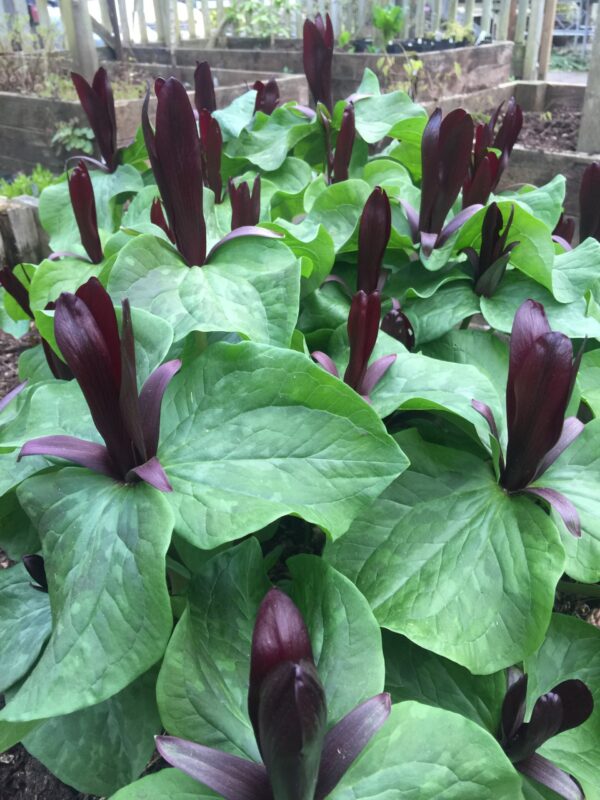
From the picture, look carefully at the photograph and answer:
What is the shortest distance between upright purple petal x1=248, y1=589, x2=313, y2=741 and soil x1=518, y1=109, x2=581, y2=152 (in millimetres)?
2733

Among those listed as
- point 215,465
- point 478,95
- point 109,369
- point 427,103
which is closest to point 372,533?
point 215,465

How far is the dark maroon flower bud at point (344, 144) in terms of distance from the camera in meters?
1.13

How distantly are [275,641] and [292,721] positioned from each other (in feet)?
0.16

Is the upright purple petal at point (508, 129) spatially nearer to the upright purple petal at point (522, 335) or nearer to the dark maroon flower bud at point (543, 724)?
the upright purple petal at point (522, 335)

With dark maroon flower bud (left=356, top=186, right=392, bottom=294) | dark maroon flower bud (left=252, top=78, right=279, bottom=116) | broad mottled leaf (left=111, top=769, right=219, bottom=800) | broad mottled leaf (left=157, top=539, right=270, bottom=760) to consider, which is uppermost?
dark maroon flower bud (left=252, top=78, right=279, bottom=116)

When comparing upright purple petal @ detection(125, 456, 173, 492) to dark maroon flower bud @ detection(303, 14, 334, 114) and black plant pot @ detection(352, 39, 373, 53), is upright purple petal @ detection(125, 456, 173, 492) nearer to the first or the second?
dark maroon flower bud @ detection(303, 14, 334, 114)

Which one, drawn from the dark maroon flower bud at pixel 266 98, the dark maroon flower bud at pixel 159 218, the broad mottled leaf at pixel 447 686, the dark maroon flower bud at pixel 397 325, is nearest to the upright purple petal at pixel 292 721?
the broad mottled leaf at pixel 447 686

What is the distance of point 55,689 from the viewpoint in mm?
540

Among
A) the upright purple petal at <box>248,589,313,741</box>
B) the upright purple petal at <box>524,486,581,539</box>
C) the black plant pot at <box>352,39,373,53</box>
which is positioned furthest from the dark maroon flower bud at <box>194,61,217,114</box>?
the black plant pot at <box>352,39,373,53</box>

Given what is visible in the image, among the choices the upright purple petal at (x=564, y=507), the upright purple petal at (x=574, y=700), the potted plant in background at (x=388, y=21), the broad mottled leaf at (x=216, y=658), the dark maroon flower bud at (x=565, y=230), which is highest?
the potted plant in background at (x=388, y=21)

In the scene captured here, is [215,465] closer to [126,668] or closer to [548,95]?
[126,668]

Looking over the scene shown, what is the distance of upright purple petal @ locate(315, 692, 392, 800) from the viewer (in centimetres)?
50

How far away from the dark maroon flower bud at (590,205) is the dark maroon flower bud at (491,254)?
274mm

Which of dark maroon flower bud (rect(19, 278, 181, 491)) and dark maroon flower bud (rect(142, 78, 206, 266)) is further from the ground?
dark maroon flower bud (rect(142, 78, 206, 266))
